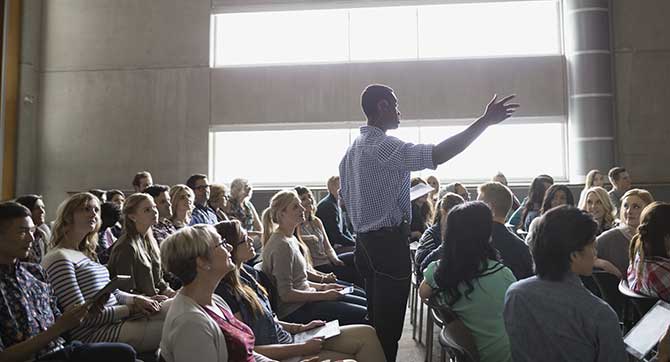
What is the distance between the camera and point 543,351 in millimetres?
1751

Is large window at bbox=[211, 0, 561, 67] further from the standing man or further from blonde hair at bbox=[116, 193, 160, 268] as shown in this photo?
the standing man

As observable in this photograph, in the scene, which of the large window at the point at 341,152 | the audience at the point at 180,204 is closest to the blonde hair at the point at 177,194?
the audience at the point at 180,204

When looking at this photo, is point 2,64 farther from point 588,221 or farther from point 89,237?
point 588,221

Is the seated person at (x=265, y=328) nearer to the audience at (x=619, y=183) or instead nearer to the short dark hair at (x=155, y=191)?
the short dark hair at (x=155, y=191)

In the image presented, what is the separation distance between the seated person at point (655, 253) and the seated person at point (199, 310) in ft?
6.88

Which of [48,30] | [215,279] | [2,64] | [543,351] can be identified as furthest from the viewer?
[48,30]

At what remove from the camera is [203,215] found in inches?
208

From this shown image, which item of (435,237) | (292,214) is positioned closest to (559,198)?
(435,237)

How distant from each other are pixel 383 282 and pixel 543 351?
0.89 m

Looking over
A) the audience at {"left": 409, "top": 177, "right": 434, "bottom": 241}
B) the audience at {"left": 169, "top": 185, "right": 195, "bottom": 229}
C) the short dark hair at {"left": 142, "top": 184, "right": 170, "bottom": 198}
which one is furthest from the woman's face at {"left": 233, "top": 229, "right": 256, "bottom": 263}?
the audience at {"left": 409, "top": 177, "right": 434, "bottom": 241}

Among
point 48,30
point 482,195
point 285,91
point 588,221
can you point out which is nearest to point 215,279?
point 588,221

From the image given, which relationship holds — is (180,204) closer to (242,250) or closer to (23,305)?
(242,250)

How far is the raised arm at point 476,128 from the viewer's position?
83.0 inches

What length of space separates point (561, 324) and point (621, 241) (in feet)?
7.95
